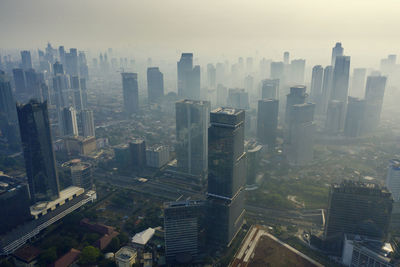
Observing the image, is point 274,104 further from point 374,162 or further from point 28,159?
point 28,159

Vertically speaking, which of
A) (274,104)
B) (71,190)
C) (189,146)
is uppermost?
(274,104)

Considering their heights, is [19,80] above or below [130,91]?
above

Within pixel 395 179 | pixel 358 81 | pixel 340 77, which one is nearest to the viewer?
pixel 395 179

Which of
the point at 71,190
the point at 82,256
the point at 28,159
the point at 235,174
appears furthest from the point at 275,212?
the point at 28,159

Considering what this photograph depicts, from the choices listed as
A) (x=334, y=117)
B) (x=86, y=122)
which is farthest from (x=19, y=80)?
(x=334, y=117)

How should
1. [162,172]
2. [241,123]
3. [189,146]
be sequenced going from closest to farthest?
[241,123] → [189,146] → [162,172]

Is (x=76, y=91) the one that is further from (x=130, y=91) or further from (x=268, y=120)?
(x=268, y=120)
